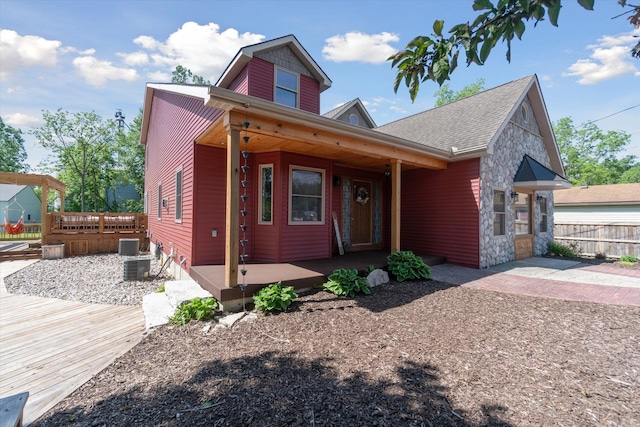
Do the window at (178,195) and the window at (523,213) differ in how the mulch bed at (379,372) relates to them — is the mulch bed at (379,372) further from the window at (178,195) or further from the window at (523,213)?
the window at (523,213)

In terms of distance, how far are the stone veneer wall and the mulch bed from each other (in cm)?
350

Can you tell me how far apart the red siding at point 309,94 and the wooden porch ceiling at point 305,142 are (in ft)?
6.38

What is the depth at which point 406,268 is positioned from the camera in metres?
6.23

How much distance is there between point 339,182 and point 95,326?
6.26m

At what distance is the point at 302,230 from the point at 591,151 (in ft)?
121

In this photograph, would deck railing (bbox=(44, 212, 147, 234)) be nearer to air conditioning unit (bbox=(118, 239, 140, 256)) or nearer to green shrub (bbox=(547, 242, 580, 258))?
air conditioning unit (bbox=(118, 239, 140, 256))

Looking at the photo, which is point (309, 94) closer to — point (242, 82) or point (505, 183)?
point (242, 82)

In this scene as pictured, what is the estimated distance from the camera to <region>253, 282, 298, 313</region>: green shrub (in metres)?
4.19

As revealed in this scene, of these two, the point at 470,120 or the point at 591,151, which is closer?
the point at 470,120

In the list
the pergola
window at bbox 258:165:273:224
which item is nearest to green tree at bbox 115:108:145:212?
the pergola

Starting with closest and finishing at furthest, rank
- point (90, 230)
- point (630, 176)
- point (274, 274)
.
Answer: point (274, 274) → point (90, 230) → point (630, 176)

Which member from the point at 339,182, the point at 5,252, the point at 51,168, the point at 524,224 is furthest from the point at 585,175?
the point at 51,168

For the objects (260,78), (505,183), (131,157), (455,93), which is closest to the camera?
(260,78)

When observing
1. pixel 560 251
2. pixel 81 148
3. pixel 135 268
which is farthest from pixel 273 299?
pixel 81 148
